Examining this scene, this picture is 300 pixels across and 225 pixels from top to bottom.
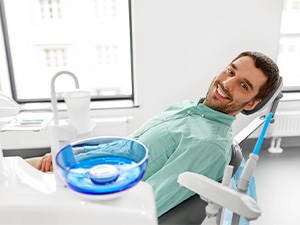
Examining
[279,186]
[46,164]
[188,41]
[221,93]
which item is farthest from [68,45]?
[279,186]

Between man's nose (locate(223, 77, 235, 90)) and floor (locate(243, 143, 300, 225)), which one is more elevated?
man's nose (locate(223, 77, 235, 90))

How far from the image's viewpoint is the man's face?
1281mm

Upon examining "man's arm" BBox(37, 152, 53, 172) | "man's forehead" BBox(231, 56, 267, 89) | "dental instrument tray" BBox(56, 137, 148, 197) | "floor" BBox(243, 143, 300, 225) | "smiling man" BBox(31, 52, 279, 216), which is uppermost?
"man's forehead" BBox(231, 56, 267, 89)

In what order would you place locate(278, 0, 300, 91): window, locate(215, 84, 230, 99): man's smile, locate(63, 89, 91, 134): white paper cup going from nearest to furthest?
locate(63, 89, 91, 134): white paper cup, locate(215, 84, 230, 99): man's smile, locate(278, 0, 300, 91): window

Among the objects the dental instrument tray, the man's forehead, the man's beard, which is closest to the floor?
the man's beard

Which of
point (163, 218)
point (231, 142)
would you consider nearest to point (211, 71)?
point (231, 142)

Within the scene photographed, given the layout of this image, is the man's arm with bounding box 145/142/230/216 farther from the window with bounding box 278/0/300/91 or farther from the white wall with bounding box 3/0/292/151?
the window with bounding box 278/0/300/91

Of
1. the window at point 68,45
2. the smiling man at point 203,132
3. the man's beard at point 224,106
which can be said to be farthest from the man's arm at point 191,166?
the window at point 68,45

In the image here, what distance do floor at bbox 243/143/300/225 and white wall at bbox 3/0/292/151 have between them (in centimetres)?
87

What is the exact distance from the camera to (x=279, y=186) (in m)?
2.16

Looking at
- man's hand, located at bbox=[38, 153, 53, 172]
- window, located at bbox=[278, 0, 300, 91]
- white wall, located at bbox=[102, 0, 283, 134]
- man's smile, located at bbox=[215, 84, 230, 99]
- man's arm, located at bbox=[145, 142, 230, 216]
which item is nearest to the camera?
man's arm, located at bbox=[145, 142, 230, 216]

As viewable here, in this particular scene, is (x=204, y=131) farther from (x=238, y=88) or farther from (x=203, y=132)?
(x=238, y=88)

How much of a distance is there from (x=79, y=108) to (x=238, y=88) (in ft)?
3.06

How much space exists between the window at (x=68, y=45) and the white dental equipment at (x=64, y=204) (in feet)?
6.82
